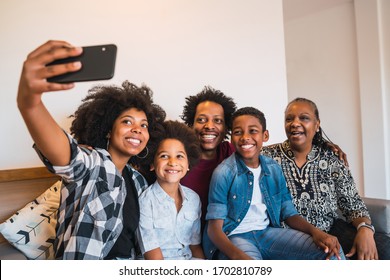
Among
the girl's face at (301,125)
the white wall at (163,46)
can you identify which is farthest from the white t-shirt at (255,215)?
the white wall at (163,46)

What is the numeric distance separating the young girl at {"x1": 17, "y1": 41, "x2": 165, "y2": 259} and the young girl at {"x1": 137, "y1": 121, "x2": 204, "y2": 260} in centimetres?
4

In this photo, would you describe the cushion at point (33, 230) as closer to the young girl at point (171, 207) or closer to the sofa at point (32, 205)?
the sofa at point (32, 205)

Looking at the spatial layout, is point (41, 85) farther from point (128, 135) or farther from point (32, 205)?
point (32, 205)

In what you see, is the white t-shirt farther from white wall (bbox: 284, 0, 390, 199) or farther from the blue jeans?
white wall (bbox: 284, 0, 390, 199)

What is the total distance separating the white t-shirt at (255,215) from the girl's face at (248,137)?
0.05 meters

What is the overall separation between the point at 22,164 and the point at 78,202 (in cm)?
65

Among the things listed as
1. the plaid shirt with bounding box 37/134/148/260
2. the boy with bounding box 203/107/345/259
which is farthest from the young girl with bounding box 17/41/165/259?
the boy with bounding box 203/107/345/259

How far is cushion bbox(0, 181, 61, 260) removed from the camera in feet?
3.44

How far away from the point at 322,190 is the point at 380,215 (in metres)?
0.27

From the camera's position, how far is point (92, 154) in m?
0.84

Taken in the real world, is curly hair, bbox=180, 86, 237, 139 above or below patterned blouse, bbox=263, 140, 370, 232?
above

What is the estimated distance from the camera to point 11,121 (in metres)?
1.34

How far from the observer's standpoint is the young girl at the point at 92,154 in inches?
22.2

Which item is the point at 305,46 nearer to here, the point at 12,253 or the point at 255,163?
the point at 255,163
